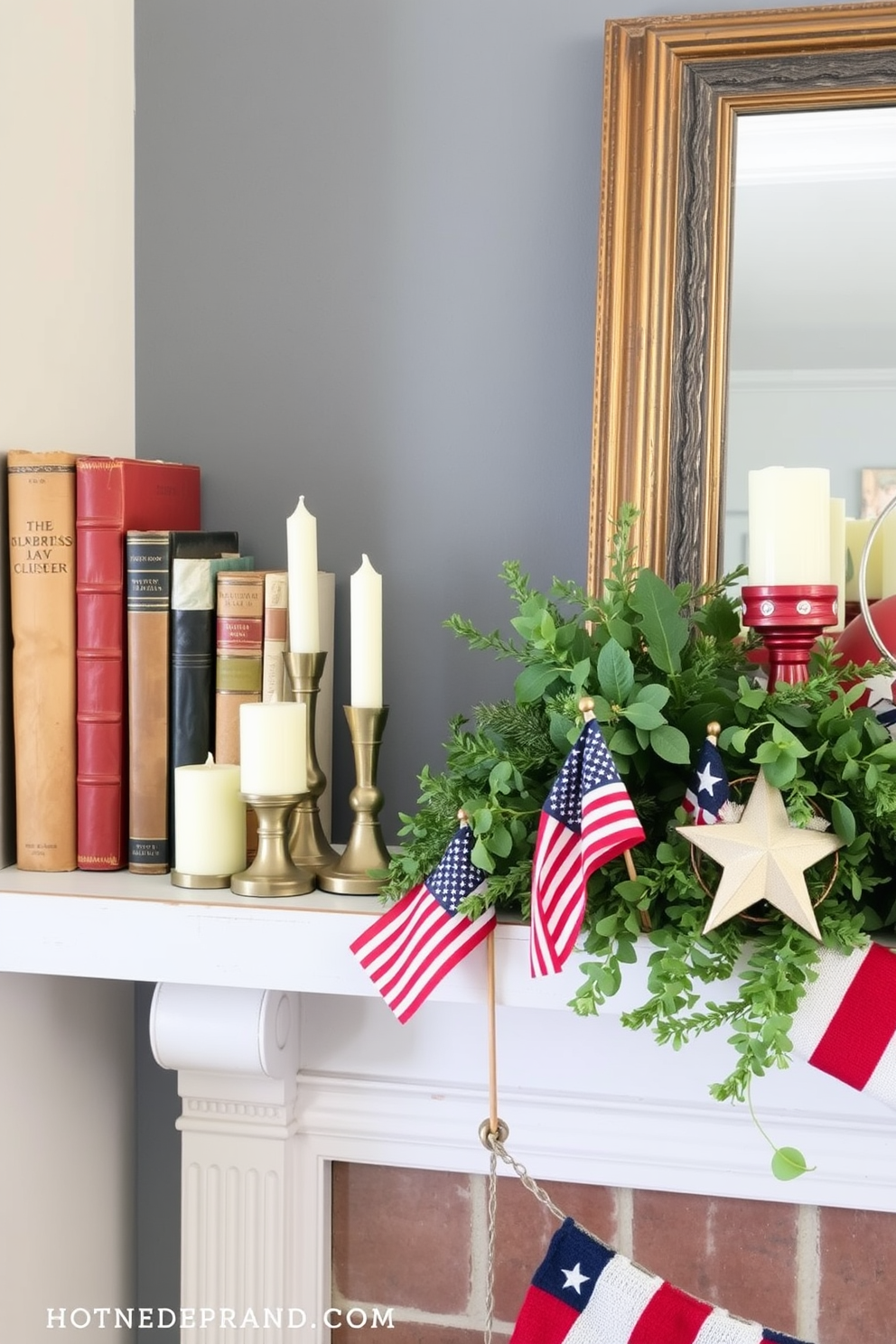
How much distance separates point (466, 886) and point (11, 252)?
2.08 feet

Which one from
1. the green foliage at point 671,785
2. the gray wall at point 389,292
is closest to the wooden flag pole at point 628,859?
the green foliage at point 671,785

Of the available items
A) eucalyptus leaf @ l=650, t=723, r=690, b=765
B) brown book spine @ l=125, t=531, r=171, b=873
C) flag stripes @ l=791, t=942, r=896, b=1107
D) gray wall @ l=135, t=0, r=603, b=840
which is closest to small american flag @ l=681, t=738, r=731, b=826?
eucalyptus leaf @ l=650, t=723, r=690, b=765

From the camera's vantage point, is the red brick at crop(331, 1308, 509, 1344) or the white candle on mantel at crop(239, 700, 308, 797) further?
the red brick at crop(331, 1308, 509, 1344)

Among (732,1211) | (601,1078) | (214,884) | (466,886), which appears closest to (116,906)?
(214,884)

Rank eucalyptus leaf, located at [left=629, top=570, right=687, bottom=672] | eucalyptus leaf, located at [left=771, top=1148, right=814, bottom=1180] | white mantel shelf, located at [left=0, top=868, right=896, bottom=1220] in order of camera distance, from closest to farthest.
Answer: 1. eucalyptus leaf, located at [left=771, top=1148, right=814, bottom=1180]
2. eucalyptus leaf, located at [left=629, top=570, right=687, bottom=672]
3. white mantel shelf, located at [left=0, top=868, right=896, bottom=1220]

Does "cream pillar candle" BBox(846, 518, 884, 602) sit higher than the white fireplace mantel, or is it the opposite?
"cream pillar candle" BBox(846, 518, 884, 602)

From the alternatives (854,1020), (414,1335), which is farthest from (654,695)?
(414,1335)

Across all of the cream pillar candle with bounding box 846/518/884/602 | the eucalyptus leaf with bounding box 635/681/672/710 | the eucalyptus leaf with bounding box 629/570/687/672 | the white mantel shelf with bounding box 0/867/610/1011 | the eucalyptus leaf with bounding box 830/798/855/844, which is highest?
the cream pillar candle with bounding box 846/518/884/602

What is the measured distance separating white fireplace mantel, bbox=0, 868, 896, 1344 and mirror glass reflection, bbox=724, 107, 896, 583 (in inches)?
18.8

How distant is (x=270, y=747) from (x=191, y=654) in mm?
132

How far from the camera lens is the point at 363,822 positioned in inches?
36.8

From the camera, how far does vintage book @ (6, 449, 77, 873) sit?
95 centimetres

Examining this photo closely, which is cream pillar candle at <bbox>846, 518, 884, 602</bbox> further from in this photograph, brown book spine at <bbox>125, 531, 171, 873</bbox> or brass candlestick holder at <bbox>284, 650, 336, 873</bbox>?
brown book spine at <bbox>125, 531, 171, 873</bbox>

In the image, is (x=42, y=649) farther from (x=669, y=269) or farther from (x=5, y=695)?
(x=669, y=269)
